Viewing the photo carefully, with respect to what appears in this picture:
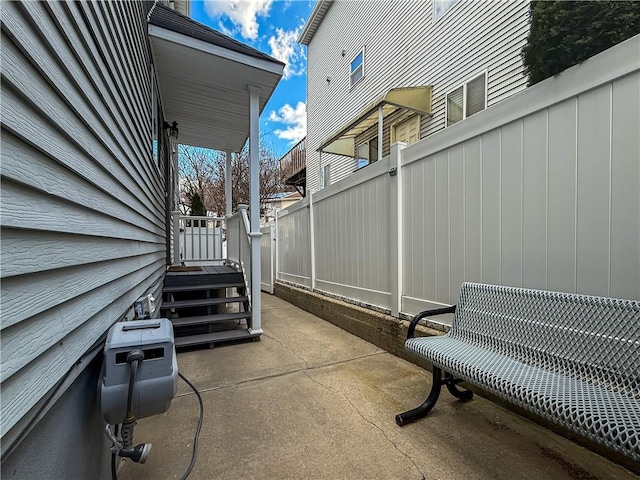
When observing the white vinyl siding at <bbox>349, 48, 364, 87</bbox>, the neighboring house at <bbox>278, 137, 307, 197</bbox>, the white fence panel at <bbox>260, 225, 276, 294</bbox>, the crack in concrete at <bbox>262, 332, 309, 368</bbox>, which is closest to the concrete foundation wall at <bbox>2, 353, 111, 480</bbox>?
the crack in concrete at <bbox>262, 332, 309, 368</bbox>

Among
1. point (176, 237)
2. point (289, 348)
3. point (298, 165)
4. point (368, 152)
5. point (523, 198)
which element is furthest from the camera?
point (298, 165)

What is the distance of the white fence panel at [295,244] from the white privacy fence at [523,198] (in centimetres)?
201

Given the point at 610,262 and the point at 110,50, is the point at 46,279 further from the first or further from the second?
the point at 610,262

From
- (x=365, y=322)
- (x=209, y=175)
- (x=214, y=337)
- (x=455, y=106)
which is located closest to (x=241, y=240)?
(x=214, y=337)

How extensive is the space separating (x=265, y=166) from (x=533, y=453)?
16.8 meters

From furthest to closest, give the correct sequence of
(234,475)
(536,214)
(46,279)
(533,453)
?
(536,214), (533,453), (234,475), (46,279)

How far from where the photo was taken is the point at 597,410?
4.10ft

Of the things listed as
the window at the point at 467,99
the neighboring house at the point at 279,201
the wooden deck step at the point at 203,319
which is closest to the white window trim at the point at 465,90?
the window at the point at 467,99

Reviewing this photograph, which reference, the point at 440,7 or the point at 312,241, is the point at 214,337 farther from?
the point at 440,7

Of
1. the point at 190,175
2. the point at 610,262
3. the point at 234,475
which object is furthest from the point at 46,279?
the point at 190,175

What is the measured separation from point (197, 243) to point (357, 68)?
6.58 m

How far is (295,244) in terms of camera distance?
6.39 metres

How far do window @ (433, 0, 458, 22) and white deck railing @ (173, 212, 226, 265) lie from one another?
6094 millimetres

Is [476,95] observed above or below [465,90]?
below
